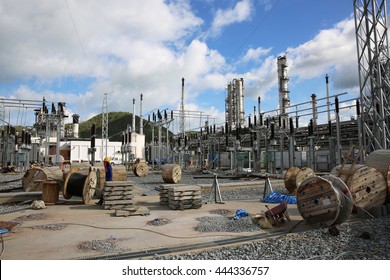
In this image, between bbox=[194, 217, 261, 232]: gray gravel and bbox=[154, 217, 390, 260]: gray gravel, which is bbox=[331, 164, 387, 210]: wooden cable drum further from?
bbox=[194, 217, 261, 232]: gray gravel

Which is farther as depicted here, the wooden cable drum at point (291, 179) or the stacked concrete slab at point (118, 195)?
the wooden cable drum at point (291, 179)

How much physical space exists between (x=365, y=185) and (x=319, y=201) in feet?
7.73

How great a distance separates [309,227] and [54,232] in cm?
595

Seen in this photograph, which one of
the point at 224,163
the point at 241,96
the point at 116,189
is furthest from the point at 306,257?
the point at 241,96

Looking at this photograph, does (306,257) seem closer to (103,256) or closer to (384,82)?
Result: (103,256)

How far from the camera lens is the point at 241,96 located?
144 feet

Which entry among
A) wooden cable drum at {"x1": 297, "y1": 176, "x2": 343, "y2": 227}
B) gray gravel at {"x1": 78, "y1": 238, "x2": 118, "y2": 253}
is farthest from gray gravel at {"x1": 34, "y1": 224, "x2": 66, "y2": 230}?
wooden cable drum at {"x1": 297, "y1": 176, "x2": 343, "y2": 227}

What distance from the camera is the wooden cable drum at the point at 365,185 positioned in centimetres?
795

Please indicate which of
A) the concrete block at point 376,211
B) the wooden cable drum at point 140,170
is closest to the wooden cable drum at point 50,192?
the concrete block at point 376,211

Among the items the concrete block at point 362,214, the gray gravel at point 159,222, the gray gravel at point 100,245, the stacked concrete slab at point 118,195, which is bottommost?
the gray gravel at point 159,222

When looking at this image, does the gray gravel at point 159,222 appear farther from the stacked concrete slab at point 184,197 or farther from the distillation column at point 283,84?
the distillation column at point 283,84

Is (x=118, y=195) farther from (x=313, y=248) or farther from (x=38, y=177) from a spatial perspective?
(x=313, y=248)

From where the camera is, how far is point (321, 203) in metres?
6.62

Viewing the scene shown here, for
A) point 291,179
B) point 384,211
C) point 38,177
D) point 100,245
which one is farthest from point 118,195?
point 384,211
